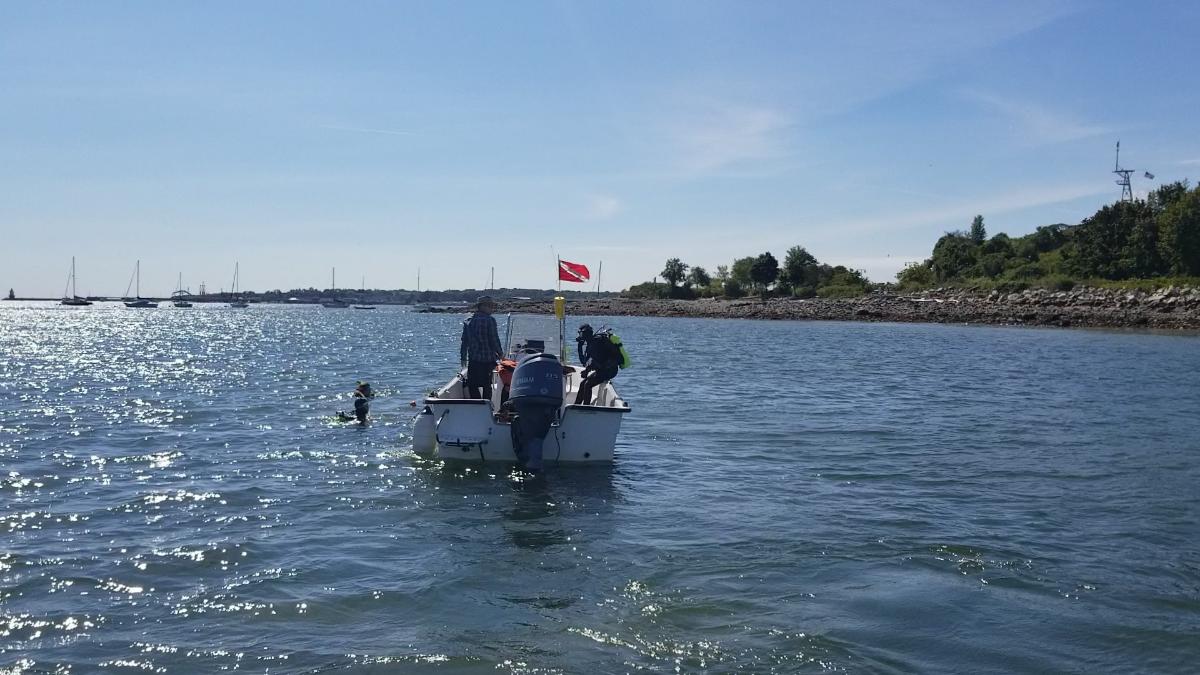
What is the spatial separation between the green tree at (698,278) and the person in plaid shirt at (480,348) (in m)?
122

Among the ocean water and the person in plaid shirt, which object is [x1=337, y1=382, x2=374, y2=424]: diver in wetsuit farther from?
the person in plaid shirt

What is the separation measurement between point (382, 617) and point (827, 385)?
22440mm

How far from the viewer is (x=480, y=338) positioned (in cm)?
1494

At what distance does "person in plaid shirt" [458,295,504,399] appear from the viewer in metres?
14.9

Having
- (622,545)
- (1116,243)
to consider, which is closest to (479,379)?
(622,545)

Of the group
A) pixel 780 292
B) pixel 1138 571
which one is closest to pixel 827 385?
pixel 1138 571

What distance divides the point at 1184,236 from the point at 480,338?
7292 cm

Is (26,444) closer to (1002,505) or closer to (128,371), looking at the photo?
(1002,505)

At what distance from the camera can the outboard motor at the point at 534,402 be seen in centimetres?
1351

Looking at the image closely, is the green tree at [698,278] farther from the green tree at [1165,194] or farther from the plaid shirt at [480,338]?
the plaid shirt at [480,338]

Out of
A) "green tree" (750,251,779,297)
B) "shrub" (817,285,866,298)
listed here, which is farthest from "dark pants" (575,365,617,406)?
"green tree" (750,251,779,297)

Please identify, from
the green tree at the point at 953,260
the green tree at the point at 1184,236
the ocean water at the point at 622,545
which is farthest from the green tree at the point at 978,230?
the ocean water at the point at 622,545

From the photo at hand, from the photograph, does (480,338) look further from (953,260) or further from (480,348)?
(953,260)

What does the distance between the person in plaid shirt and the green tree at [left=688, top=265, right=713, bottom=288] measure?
122 metres
